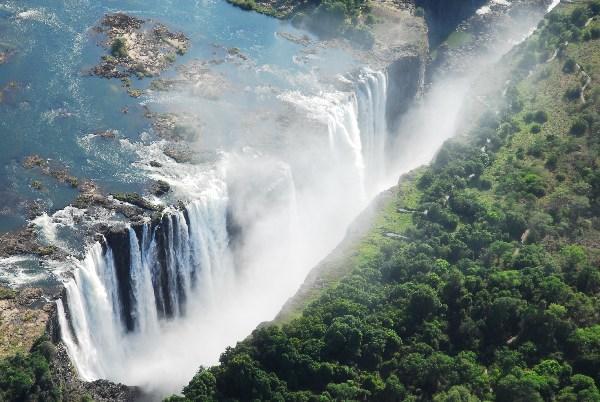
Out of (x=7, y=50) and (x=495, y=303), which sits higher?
(x=7, y=50)

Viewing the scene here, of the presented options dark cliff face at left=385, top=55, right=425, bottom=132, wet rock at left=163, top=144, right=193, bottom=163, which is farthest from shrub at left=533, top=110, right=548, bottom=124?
wet rock at left=163, top=144, right=193, bottom=163

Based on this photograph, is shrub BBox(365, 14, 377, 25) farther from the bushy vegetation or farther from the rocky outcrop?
the bushy vegetation

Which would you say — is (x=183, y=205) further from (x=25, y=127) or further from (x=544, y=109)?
(x=544, y=109)

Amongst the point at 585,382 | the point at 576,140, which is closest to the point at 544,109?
the point at 576,140

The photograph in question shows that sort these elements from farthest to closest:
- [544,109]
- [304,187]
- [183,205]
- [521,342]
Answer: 1. [544,109]
2. [304,187]
3. [183,205]
4. [521,342]

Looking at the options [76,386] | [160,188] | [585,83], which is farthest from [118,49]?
[585,83]

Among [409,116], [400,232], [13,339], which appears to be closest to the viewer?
[13,339]

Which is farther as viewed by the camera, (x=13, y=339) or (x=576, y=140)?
(x=576, y=140)
